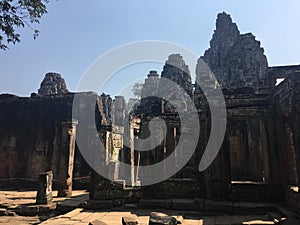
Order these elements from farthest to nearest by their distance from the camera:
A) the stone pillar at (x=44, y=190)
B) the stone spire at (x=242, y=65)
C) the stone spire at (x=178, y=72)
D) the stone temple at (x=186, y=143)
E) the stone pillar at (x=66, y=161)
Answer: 1. the stone spire at (x=178, y=72)
2. the stone spire at (x=242, y=65)
3. the stone pillar at (x=66, y=161)
4. the stone pillar at (x=44, y=190)
5. the stone temple at (x=186, y=143)

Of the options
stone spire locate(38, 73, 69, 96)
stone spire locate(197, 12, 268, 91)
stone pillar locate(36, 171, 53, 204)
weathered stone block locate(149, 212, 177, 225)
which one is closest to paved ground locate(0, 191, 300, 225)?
stone pillar locate(36, 171, 53, 204)

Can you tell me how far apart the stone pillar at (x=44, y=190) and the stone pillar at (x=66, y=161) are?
72.0 inches

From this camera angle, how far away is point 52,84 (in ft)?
85.0

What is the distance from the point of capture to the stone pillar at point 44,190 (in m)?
9.54

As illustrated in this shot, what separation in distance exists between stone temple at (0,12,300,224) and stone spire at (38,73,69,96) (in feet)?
0.41

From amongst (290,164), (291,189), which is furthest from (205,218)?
(290,164)

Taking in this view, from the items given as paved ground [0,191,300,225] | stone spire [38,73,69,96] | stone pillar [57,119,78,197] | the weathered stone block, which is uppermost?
stone spire [38,73,69,96]

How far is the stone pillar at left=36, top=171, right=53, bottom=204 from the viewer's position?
9.54 m

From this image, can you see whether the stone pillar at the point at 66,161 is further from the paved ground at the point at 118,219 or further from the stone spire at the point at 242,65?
the stone spire at the point at 242,65

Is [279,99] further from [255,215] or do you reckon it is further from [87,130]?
[87,130]

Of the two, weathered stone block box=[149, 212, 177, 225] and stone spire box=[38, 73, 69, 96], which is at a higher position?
stone spire box=[38, 73, 69, 96]

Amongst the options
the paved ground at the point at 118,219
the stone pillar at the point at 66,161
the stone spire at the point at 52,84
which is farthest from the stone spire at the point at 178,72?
the paved ground at the point at 118,219

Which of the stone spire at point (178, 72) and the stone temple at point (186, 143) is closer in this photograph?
the stone temple at point (186, 143)

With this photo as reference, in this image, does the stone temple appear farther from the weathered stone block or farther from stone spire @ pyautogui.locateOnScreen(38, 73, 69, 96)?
the weathered stone block
